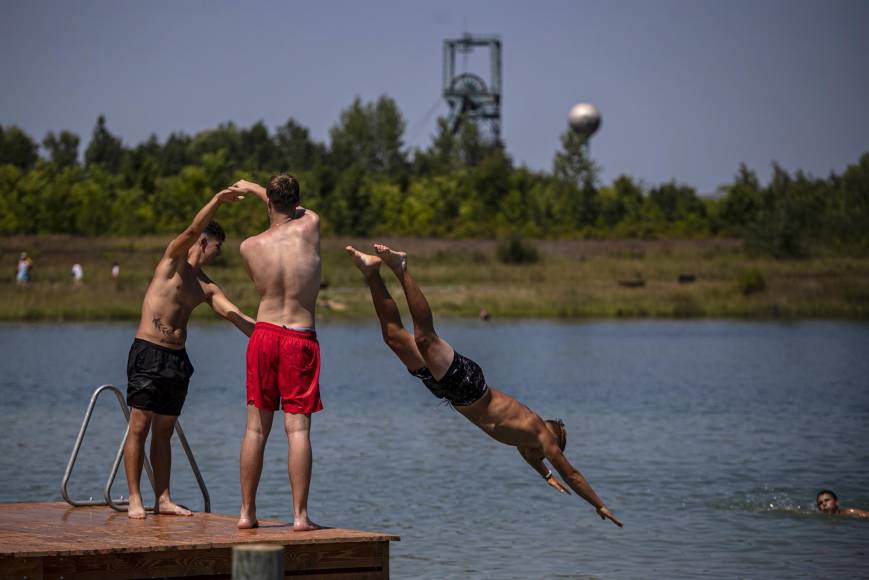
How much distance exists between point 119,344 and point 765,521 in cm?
3189

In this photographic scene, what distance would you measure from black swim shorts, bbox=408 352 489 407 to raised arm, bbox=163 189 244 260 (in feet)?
7.69

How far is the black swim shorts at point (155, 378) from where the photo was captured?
36.1ft

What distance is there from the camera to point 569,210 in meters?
94.9

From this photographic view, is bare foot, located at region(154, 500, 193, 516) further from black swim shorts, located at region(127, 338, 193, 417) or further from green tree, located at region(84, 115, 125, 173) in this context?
green tree, located at region(84, 115, 125, 173)

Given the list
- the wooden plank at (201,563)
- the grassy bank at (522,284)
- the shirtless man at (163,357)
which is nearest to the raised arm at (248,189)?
the shirtless man at (163,357)

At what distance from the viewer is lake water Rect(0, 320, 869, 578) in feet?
54.3

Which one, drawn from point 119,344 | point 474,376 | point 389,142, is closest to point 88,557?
point 474,376

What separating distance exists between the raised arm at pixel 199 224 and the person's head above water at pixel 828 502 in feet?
35.5

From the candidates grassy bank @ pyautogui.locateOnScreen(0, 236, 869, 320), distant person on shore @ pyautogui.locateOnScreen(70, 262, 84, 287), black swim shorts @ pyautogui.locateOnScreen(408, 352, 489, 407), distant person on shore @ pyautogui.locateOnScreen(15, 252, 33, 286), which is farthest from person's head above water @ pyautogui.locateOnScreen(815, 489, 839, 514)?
distant person on shore @ pyautogui.locateOnScreen(15, 252, 33, 286)

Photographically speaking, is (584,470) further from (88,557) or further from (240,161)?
(240,161)

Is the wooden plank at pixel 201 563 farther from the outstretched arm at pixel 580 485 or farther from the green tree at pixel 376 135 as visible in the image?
the green tree at pixel 376 135

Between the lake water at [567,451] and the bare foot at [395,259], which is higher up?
the bare foot at [395,259]

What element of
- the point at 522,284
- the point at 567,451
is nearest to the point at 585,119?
the point at 522,284

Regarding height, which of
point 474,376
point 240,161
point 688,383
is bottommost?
point 688,383
